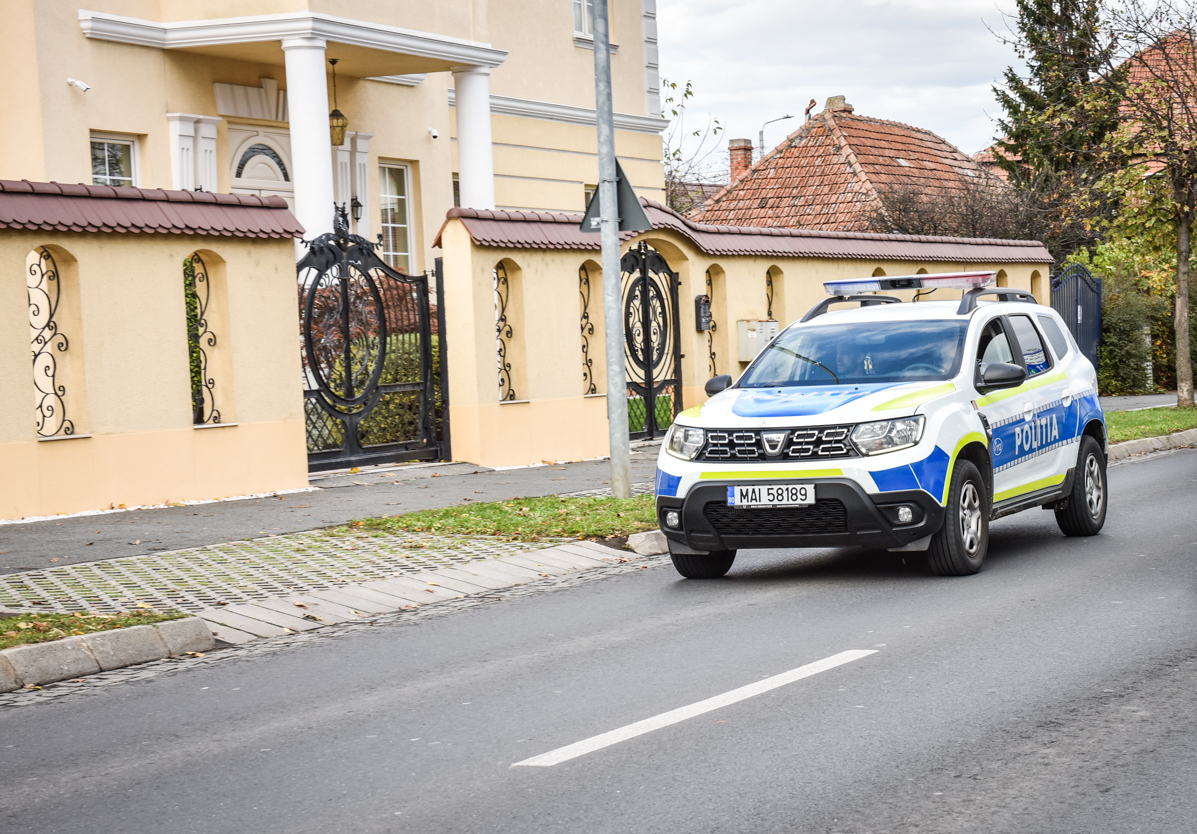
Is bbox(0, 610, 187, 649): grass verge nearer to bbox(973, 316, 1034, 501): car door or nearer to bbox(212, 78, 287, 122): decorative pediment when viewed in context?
bbox(973, 316, 1034, 501): car door

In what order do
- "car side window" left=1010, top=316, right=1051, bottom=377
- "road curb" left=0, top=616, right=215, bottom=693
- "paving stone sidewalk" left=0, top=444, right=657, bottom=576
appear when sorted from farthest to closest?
1. "paving stone sidewalk" left=0, top=444, right=657, bottom=576
2. "car side window" left=1010, top=316, right=1051, bottom=377
3. "road curb" left=0, top=616, right=215, bottom=693

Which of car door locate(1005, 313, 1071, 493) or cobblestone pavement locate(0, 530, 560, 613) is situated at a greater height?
car door locate(1005, 313, 1071, 493)

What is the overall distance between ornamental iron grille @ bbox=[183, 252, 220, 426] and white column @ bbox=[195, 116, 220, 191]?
5941 mm

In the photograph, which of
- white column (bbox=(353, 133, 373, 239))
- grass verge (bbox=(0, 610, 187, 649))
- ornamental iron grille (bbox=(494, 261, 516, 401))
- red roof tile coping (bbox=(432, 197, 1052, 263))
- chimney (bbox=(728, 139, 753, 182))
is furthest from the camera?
chimney (bbox=(728, 139, 753, 182))

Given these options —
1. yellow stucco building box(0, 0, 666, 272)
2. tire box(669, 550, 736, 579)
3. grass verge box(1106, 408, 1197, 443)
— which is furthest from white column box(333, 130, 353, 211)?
tire box(669, 550, 736, 579)

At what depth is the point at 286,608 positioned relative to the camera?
9.14 m

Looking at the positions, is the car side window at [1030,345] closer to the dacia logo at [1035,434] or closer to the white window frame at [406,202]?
the dacia logo at [1035,434]

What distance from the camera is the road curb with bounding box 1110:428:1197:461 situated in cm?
1848

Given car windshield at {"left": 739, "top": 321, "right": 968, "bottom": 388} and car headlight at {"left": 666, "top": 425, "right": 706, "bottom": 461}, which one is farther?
car windshield at {"left": 739, "top": 321, "right": 968, "bottom": 388}

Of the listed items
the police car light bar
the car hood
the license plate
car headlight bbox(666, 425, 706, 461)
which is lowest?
the license plate

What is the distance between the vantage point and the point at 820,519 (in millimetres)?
9117

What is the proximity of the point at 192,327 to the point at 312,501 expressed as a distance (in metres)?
2.13

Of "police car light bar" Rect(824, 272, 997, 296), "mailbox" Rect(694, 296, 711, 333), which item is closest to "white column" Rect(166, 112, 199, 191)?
"mailbox" Rect(694, 296, 711, 333)

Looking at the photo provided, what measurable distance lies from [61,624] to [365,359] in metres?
8.27
